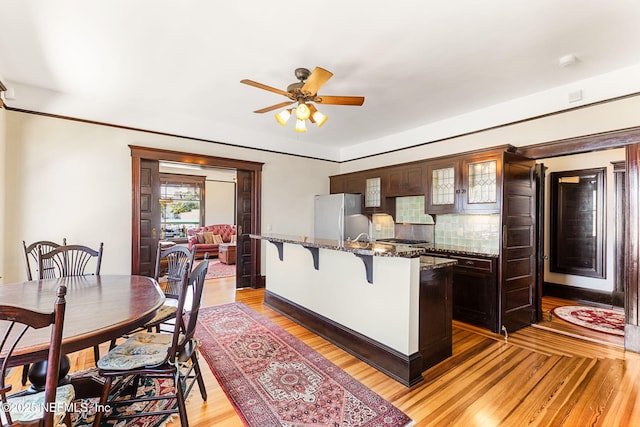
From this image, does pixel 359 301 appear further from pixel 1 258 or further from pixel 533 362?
pixel 1 258

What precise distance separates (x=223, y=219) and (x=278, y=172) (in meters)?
5.08

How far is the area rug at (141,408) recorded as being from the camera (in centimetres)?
182

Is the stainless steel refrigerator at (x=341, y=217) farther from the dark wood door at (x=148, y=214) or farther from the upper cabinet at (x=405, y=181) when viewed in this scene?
the dark wood door at (x=148, y=214)

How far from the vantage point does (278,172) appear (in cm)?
563

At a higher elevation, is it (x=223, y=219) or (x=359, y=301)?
(x=223, y=219)

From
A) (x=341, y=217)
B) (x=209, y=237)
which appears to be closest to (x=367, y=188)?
(x=341, y=217)

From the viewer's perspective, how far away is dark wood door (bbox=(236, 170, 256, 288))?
17.4ft

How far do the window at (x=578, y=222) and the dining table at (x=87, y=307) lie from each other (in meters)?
5.89

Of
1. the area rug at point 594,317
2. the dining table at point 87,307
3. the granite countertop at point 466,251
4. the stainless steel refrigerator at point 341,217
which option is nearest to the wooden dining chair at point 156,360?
the dining table at point 87,307

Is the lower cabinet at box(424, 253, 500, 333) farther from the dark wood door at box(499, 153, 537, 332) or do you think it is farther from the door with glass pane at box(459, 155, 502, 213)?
the door with glass pane at box(459, 155, 502, 213)

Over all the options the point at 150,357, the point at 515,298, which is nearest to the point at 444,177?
the point at 515,298

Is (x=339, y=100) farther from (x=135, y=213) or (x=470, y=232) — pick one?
(x=135, y=213)

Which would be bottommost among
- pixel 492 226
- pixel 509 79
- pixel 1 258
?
pixel 1 258

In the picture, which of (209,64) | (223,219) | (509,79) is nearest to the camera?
(209,64)
